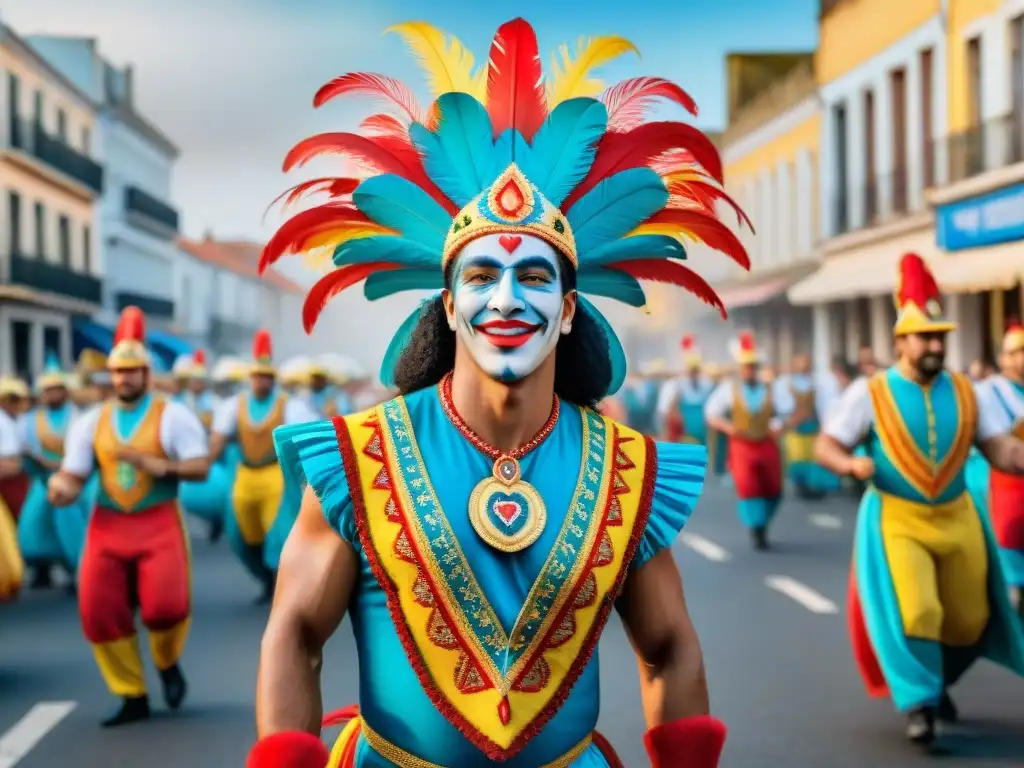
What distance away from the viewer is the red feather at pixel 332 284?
4.14 meters

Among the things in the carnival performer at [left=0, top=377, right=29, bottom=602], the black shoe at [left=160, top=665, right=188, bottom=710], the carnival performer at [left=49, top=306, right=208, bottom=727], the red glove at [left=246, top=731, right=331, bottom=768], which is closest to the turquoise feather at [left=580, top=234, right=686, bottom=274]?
the red glove at [left=246, top=731, right=331, bottom=768]

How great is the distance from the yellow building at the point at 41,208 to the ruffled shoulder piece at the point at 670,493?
38028 mm

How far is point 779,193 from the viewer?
4419 cm

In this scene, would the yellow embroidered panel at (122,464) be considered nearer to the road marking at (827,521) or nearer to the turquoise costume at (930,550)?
the turquoise costume at (930,550)

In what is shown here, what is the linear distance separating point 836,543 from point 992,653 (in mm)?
8787

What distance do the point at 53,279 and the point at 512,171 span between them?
1684 inches

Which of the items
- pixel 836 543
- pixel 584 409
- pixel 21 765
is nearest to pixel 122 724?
pixel 21 765

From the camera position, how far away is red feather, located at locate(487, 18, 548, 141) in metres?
4.08

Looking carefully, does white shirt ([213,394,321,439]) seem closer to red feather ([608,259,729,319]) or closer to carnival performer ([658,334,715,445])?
red feather ([608,259,729,319])

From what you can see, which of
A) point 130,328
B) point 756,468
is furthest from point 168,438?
point 756,468

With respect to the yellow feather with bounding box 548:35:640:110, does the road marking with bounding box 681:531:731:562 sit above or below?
below

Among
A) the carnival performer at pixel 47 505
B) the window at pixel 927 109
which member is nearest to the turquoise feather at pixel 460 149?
the carnival performer at pixel 47 505

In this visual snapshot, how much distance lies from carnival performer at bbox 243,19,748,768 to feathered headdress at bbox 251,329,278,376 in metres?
10.1

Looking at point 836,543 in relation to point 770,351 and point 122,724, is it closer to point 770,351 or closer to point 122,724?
point 122,724
